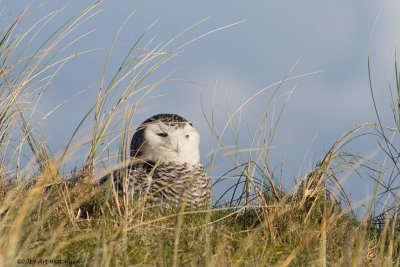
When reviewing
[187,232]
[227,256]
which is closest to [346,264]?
[227,256]

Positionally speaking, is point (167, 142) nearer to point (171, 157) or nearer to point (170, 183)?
point (171, 157)

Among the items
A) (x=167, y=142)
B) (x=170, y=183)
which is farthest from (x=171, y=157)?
(x=170, y=183)

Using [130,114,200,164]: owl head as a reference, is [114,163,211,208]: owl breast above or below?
below

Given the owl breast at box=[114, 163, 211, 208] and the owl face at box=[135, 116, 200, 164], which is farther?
the owl face at box=[135, 116, 200, 164]

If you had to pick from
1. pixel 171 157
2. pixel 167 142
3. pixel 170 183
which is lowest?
pixel 170 183

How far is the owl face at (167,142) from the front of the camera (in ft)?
15.9

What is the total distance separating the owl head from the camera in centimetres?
484

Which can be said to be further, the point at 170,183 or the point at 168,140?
the point at 168,140

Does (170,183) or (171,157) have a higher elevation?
(171,157)

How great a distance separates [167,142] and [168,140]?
28 millimetres

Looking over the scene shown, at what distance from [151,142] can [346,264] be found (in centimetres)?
237

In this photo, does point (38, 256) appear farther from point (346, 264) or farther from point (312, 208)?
point (312, 208)

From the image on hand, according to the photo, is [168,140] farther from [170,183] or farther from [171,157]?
[170,183]

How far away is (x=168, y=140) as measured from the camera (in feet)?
15.9
